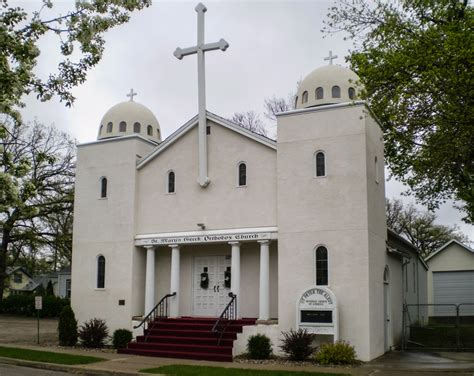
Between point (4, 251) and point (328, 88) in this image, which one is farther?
point (4, 251)

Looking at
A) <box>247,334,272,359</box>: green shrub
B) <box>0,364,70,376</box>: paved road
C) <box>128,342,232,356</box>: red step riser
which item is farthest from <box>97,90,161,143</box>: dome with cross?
<box>0,364,70,376</box>: paved road

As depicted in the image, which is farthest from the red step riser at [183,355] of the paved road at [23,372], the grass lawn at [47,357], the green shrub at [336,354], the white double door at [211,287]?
the paved road at [23,372]

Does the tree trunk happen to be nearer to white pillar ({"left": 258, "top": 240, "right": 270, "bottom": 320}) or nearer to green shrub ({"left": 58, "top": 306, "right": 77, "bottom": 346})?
green shrub ({"left": 58, "top": 306, "right": 77, "bottom": 346})

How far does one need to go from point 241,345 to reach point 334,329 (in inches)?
113

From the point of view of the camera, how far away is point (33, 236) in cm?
3831

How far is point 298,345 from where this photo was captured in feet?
56.3

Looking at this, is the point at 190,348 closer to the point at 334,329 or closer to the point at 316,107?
the point at 334,329

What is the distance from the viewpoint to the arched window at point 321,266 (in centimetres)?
1834

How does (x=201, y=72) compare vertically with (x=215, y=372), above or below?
above

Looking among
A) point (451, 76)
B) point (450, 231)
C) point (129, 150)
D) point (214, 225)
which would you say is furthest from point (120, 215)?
point (450, 231)

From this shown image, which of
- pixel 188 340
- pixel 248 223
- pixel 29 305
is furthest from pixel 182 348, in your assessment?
pixel 29 305

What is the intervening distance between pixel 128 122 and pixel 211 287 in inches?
296

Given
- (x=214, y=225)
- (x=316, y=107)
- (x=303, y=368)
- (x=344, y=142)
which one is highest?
(x=316, y=107)

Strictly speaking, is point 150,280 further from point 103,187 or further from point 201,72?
point 201,72
